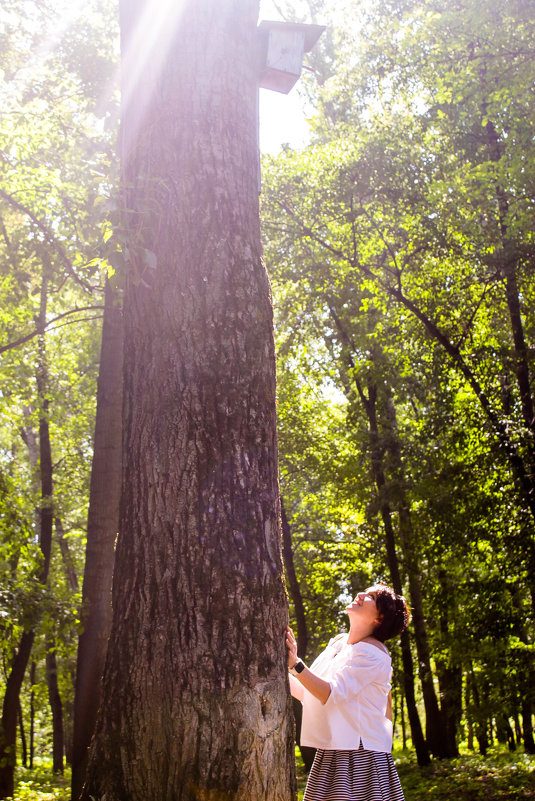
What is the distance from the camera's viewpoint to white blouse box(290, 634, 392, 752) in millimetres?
3773

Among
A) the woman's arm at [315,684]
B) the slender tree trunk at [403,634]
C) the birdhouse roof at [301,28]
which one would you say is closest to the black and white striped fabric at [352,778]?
the woman's arm at [315,684]

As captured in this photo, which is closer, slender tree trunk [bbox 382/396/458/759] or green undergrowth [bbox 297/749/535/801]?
green undergrowth [bbox 297/749/535/801]

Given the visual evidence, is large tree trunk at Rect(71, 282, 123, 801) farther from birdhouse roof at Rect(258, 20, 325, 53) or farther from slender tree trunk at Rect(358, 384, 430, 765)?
slender tree trunk at Rect(358, 384, 430, 765)

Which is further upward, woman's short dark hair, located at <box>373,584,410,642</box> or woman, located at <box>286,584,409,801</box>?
woman's short dark hair, located at <box>373,584,410,642</box>

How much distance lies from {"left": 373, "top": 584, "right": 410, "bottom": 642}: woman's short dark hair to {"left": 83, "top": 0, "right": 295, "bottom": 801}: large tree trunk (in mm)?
1446

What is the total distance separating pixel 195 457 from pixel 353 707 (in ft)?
6.10

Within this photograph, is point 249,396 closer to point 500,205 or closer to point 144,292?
point 144,292

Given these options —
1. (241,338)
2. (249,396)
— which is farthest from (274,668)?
(241,338)

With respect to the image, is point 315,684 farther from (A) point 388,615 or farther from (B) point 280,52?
(B) point 280,52

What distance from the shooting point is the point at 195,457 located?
279cm

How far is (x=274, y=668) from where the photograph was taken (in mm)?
2670

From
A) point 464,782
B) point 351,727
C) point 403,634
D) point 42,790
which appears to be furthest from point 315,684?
point 42,790

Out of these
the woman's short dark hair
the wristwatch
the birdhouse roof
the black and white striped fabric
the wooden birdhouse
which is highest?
the birdhouse roof

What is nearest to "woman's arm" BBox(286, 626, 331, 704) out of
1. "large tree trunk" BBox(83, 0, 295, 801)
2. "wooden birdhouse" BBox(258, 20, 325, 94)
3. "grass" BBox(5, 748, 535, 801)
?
"large tree trunk" BBox(83, 0, 295, 801)
